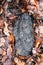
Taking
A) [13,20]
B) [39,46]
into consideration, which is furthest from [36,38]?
[13,20]

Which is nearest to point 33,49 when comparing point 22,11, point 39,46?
point 39,46

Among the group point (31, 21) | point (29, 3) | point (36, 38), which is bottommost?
point (36, 38)

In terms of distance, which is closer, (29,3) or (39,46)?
(39,46)

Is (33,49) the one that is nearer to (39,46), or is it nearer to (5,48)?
(39,46)

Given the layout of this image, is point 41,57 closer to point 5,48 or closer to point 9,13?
point 5,48

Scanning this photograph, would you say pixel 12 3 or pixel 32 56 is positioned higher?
pixel 12 3

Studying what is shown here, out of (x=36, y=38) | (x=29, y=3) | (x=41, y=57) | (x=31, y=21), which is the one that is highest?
(x=29, y=3)

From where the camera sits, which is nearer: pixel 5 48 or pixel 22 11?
pixel 5 48

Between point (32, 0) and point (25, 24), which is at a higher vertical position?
point (32, 0)
